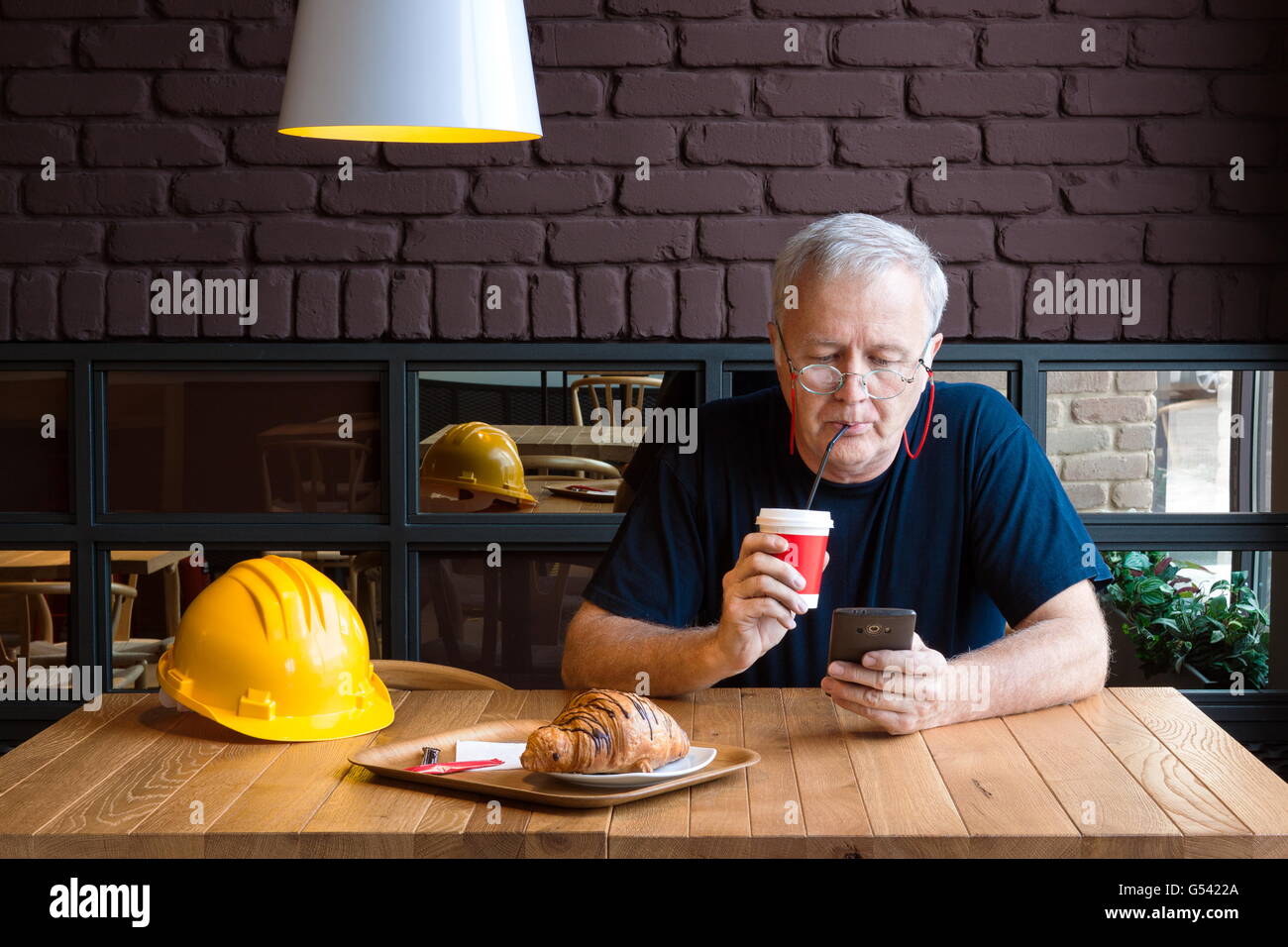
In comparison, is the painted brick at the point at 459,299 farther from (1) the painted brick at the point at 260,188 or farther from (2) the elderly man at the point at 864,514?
(2) the elderly man at the point at 864,514

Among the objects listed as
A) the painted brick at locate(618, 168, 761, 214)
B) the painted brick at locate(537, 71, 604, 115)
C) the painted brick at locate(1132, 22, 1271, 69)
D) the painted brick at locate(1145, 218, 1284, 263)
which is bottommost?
the painted brick at locate(1145, 218, 1284, 263)

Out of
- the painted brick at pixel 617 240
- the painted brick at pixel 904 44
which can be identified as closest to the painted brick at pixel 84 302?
the painted brick at pixel 617 240

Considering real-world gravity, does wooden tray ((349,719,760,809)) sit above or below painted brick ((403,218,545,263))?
below

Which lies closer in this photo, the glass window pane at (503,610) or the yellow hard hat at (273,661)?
the yellow hard hat at (273,661)

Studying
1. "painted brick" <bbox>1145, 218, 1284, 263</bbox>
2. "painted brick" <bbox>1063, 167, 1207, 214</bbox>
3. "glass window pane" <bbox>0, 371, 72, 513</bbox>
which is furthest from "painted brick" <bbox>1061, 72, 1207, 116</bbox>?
"glass window pane" <bbox>0, 371, 72, 513</bbox>

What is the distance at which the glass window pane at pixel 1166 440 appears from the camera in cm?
281

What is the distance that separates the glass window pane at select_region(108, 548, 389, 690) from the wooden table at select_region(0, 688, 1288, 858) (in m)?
1.05

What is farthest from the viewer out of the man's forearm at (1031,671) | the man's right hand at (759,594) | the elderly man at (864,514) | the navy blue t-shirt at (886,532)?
the navy blue t-shirt at (886,532)

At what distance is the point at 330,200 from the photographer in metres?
2.76

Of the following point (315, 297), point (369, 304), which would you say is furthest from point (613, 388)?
point (315, 297)

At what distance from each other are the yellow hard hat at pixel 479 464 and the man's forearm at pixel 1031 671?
49.1 inches

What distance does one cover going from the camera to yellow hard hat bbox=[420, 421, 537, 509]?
2.85 meters

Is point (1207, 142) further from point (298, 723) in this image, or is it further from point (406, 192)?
point (298, 723)

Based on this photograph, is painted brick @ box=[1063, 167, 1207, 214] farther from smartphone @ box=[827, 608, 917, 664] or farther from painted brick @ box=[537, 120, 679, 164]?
smartphone @ box=[827, 608, 917, 664]
